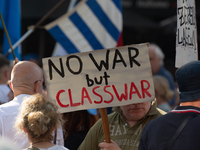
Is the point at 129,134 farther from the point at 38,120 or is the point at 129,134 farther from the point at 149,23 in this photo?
the point at 149,23

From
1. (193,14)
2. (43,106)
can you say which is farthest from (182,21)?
(43,106)

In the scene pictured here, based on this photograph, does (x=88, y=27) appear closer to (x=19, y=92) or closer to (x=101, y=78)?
(x=19, y=92)

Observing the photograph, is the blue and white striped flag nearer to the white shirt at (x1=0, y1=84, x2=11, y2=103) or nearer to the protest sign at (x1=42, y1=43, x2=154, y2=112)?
the white shirt at (x1=0, y1=84, x2=11, y2=103)

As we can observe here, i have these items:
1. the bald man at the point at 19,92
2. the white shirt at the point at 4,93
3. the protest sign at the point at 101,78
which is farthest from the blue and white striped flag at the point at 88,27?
the protest sign at the point at 101,78

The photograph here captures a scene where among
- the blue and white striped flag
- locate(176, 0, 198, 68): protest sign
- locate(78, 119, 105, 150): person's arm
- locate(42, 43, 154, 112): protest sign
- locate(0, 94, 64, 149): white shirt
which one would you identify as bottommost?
locate(78, 119, 105, 150): person's arm

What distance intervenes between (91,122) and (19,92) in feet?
2.76

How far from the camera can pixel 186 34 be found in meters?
2.86

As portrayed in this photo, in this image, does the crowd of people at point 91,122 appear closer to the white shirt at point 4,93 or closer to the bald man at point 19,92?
the bald man at point 19,92

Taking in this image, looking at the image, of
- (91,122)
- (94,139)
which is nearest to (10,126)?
(94,139)

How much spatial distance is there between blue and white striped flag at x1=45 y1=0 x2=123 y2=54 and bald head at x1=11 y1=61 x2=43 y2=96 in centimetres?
235

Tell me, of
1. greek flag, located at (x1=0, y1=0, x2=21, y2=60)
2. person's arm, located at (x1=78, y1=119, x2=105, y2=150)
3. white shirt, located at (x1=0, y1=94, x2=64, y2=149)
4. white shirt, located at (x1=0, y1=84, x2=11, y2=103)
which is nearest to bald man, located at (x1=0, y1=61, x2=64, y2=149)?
Result: white shirt, located at (x1=0, y1=94, x2=64, y2=149)

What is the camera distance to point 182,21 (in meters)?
2.88

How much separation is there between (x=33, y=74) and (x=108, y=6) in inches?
107

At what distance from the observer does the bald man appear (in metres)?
2.55
